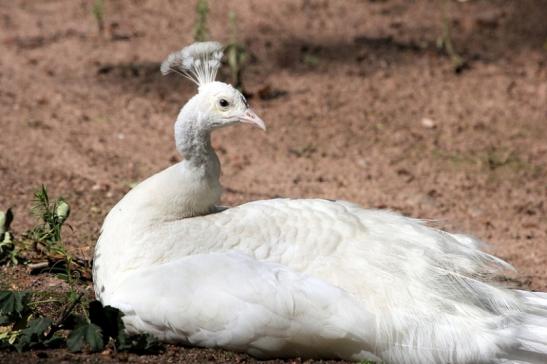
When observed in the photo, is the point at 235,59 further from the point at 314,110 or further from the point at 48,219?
the point at 48,219

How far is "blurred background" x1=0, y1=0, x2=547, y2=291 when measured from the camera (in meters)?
6.32

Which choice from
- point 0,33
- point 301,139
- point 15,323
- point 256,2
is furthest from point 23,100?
point 15,323

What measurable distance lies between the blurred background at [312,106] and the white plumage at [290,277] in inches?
35.8

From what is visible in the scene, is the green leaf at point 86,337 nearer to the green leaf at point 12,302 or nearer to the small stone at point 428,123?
the green leaf at point 12,302

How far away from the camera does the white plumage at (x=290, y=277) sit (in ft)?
13.0

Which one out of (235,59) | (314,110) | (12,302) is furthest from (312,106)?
(12,302)

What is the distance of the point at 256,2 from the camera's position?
9305mm

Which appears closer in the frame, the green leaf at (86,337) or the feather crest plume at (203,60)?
the green leaf at (86,337)

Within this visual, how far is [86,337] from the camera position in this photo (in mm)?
3793

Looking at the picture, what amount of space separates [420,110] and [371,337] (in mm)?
3968

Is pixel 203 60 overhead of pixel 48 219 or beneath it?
overhead

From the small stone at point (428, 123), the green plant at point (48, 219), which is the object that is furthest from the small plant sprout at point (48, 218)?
the small stone at point (428, 123)

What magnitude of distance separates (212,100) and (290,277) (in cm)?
92

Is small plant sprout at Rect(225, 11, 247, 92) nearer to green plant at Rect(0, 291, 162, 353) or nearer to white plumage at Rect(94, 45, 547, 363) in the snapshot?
white plumage at Rect(94, 45, 547, 363)
